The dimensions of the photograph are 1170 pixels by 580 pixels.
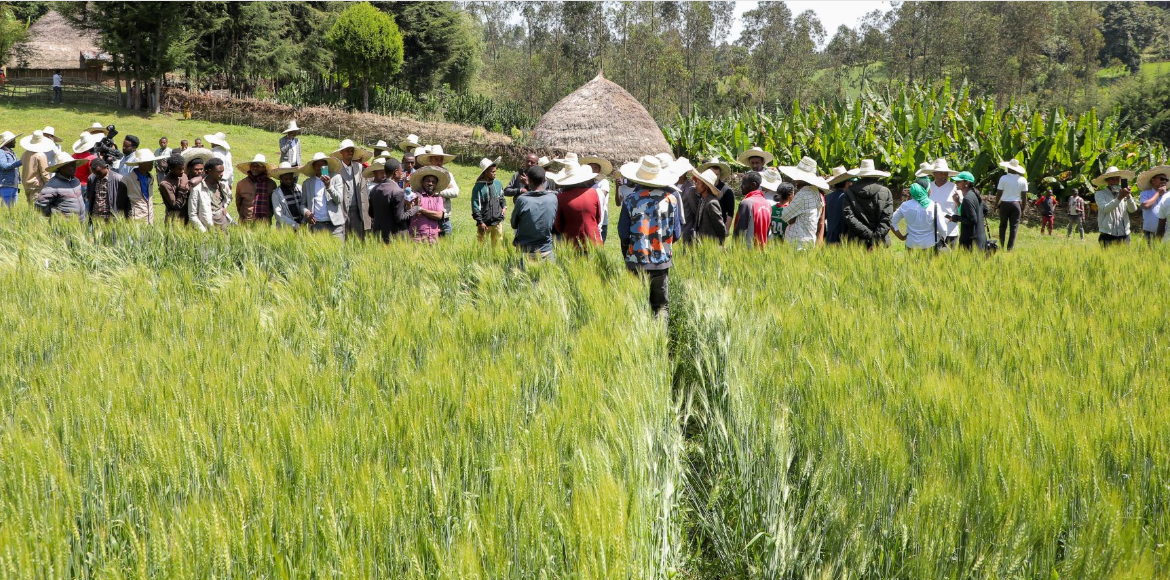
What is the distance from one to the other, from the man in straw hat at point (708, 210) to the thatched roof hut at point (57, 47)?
48.8 metres

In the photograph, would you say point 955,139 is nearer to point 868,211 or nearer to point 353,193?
point 868,211

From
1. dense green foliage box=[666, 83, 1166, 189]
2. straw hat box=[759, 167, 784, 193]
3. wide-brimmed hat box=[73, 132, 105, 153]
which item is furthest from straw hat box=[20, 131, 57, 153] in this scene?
dense green foliage box=[666, 83, 1166, 189]

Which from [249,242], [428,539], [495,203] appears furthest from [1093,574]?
[495,203]

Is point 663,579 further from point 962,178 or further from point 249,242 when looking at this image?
point 962,178

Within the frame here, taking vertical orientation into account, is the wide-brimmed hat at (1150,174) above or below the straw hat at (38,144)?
above

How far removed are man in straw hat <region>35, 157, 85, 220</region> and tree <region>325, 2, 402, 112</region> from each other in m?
31.3

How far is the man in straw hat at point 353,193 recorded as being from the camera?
29.8ft

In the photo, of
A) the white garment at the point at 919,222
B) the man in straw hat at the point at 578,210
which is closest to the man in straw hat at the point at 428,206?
the man in straw hat at the point at 578,210

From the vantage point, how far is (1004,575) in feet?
7.48

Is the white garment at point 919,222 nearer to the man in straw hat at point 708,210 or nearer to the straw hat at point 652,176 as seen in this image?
the man in straw hat at point 708,210

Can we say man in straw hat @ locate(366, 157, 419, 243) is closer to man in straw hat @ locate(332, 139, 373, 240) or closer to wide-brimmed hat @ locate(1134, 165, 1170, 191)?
man in straw hat @ locate(332, 139, 373, 240)

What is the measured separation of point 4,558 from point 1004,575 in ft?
8.47

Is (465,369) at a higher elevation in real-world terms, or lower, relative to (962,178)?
lower

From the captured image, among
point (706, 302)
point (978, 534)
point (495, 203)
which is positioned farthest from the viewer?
point (495, 203)
